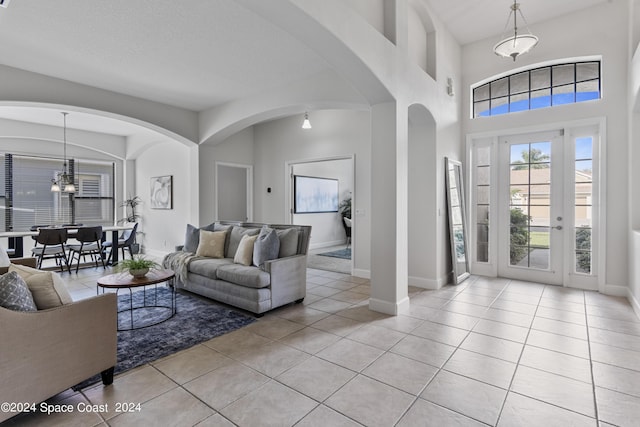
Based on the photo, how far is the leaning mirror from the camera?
479cm

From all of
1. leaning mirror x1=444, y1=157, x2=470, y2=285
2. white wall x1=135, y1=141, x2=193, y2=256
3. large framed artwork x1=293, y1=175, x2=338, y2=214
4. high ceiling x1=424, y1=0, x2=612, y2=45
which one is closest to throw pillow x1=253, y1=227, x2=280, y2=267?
leaning mirror x1=444, y1=157, x2=470, y2=285

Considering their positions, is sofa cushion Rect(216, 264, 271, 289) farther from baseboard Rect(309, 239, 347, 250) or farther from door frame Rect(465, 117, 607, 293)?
baseboard Rect(309, 239, 347, 250)

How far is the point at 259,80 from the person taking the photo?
4.61 meters

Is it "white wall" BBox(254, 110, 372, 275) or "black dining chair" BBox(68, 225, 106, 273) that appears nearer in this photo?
"white wall" BBox(254, 110, 372, 275)

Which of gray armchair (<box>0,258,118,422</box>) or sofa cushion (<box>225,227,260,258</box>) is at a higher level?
sofa cushion (<box>225,227,260,258</box>)

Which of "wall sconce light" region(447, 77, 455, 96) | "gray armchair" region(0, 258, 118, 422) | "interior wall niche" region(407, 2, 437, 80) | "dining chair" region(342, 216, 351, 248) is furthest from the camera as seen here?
"dining chair" region(342, 216, 351, 248)

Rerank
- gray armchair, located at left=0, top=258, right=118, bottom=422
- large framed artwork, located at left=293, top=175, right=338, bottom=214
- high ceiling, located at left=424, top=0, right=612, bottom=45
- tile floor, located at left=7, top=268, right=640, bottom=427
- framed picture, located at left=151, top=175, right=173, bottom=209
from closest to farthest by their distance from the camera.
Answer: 1. gray armchair, located at left=0, top=258, right=118, bottom=422
2. tile floor, located at left=7, top=268, right=640, bottom=427
3. high ceiling, located at left=424, top=0, right=612, bottom=45
4. framed picture, located at left=151, top=175, right=173, bottom=209
5. large framed artwork, located at left=293, top=175, right=338, bottom=214

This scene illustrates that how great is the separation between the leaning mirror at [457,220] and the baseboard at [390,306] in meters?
1.54

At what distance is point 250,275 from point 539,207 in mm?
4377

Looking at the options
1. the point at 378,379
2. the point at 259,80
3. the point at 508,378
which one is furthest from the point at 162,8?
the point at 508,378

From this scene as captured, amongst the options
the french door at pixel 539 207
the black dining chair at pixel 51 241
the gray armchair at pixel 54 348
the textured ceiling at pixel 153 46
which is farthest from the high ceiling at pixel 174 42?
the black dining chair at pixel 51 241

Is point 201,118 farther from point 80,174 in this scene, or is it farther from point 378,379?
point 378,379

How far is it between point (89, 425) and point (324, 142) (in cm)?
Answer: 516

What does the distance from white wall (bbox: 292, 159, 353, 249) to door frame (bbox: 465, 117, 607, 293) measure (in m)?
3.26
